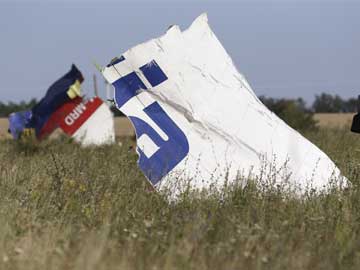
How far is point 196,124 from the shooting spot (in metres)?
8.06

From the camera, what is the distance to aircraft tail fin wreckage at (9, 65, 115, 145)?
19125 mm

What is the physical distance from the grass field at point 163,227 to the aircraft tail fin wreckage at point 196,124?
1.42 feet

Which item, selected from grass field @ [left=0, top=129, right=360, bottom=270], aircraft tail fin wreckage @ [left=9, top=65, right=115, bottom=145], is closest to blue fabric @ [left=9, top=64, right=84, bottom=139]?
aircraft tail fin wreckage @ [left=9, top=65, right=115, bottom=145]

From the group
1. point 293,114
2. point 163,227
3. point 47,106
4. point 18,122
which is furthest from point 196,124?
point 293,114

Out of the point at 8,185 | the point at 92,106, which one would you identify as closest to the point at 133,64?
the point at 8,185

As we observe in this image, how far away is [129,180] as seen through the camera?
852 cm

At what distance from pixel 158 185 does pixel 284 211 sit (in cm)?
144

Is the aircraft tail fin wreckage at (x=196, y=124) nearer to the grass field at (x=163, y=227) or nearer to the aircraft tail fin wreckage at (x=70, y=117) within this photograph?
the grass field at (x=163, y=227)

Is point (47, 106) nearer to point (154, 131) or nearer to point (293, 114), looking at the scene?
point (293, 114)

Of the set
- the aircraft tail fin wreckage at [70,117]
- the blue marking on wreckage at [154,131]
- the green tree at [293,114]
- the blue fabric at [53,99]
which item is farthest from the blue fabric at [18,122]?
the blue marking on wreckage at [154,131]

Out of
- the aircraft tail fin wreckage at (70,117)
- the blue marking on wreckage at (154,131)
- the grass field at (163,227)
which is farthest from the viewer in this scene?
the aircraft tail fin wreckage at (70,117)

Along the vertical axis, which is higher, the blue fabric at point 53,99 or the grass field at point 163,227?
the grass field at point 163,227

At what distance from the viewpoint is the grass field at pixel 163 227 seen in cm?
545

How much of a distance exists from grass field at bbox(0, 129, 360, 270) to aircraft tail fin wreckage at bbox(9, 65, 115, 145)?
34.7 feet
